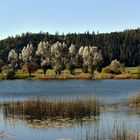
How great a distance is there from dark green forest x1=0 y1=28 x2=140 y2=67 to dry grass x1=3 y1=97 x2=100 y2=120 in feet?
402

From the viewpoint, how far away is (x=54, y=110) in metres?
33.2

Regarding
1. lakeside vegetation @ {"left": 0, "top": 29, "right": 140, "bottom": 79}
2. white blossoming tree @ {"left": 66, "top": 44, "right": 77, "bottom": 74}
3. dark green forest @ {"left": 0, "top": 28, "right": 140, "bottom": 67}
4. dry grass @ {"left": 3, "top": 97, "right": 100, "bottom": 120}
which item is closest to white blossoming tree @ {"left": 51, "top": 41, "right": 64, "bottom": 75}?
lakeside vegetation @ {"left": 0, "top": 29, "right": 140, "bottom": 79}

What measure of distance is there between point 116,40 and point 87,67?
53649 millimetres

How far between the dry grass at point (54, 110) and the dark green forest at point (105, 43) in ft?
402

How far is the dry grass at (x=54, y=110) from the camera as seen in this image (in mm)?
32644

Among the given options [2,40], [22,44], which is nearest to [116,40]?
[22,44]

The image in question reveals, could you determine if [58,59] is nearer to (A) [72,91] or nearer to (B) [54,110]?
(A) [72,91]

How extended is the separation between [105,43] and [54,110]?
142486mm

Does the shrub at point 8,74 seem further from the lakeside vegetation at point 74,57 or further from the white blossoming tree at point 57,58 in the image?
the white blossoming tree at point 57,58

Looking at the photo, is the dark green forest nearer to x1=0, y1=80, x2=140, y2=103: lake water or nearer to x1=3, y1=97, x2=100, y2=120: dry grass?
x1=0, y1=80, x2=140, y2=103: lake water

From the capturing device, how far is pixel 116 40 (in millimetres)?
177000

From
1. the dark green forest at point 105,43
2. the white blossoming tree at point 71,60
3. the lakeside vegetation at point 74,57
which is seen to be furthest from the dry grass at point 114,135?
the dark green forest at point 105,43

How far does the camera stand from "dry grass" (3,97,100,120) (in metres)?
32.6

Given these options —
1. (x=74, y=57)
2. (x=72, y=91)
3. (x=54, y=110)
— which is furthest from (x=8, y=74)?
(x=54, y=110)
